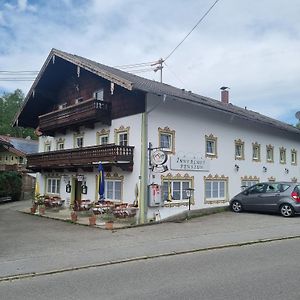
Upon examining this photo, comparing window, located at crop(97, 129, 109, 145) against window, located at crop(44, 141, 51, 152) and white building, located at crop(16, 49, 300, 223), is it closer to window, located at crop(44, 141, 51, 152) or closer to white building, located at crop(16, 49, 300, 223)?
white building, located at crop(16, 49, 300, 223)

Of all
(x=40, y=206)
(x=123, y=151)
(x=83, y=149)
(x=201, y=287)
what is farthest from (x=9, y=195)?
(x=201, y=287)

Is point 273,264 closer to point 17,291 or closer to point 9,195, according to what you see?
point 17,291

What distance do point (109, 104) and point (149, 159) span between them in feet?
12.8

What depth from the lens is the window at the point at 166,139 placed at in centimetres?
1870

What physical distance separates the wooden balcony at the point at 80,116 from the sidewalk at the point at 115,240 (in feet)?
17.4

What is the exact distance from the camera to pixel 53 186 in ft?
82.8

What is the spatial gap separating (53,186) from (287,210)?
1406cm

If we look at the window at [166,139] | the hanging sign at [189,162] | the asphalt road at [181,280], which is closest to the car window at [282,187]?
the hanging sign at [189,162]

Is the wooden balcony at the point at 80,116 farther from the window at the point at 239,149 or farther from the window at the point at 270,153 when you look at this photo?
the window at the point at 270,153

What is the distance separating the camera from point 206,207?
20.6 meters

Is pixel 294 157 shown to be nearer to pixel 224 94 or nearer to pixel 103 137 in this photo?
pixel 224 94

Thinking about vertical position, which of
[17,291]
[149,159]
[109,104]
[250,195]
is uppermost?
[109,104]

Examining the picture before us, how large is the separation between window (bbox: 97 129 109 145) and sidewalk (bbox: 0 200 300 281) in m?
4.74

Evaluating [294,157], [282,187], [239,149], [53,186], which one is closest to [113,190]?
[53,186]
